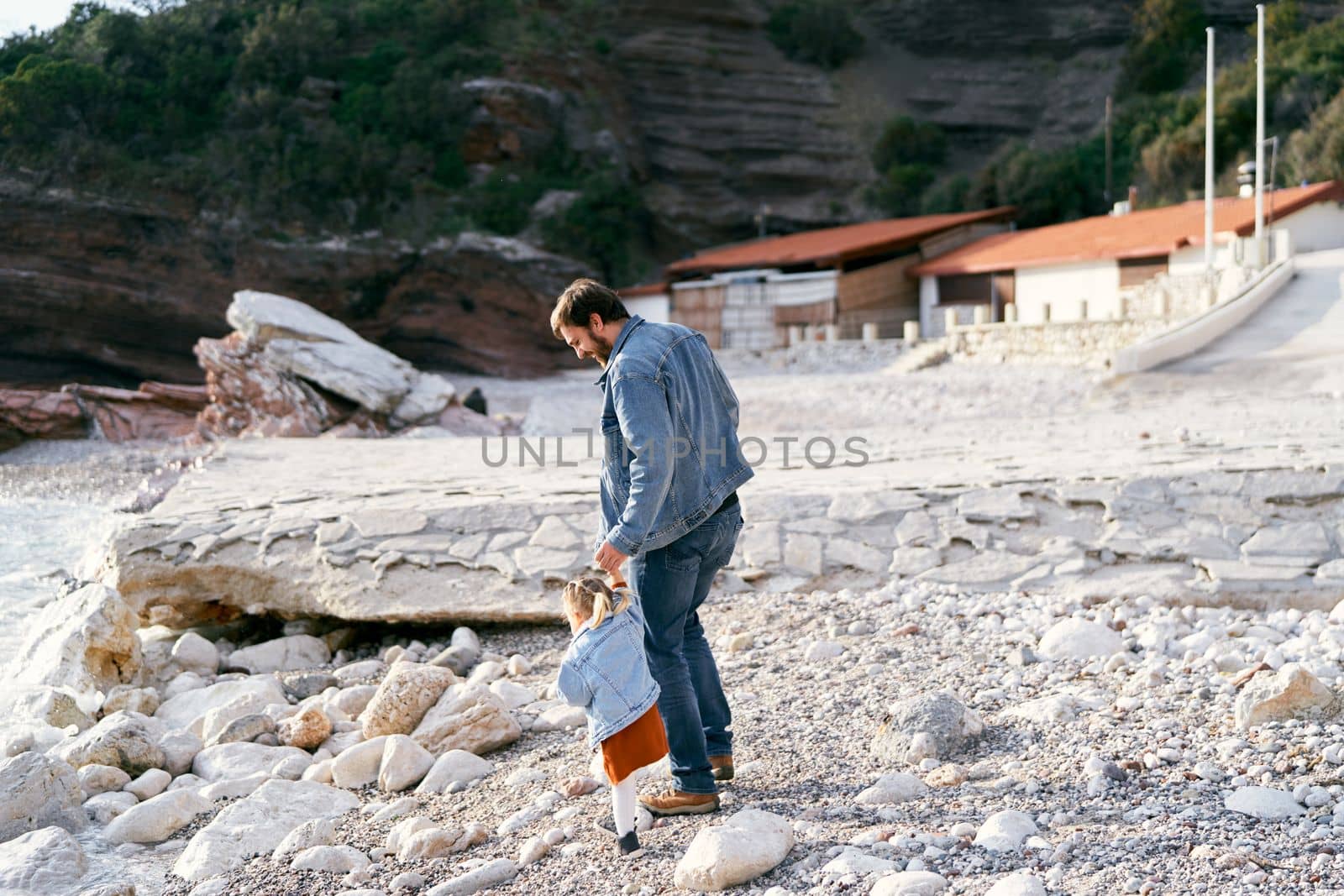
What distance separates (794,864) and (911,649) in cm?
196

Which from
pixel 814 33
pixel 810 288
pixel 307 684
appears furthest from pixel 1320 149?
pixel 307 684

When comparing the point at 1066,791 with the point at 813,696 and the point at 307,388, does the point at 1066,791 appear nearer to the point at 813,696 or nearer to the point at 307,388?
the point at 813,696

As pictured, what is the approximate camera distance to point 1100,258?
25.3 metres

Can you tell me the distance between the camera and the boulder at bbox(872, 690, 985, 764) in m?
3.83

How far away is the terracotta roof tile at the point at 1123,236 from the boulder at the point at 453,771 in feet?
74.2

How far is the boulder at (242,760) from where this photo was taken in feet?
15.7

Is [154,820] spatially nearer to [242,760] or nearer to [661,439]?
[242,760]

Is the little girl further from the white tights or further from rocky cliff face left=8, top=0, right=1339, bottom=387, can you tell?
rocky cliff face left=8, top=0, right=1339, bottom=387

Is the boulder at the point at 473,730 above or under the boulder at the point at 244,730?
above

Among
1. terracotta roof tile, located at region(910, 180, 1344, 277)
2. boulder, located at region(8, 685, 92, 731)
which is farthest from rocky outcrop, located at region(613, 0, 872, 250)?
boulder, located at region(8, 685, 92, 731)

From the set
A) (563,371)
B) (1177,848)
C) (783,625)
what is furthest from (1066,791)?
(563,371)

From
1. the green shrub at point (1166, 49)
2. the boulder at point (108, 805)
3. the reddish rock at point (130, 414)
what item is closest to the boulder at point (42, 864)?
the boulder at point (108, 805)

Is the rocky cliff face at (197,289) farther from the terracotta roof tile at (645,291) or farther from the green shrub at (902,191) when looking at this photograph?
the green shrub at (902,191)

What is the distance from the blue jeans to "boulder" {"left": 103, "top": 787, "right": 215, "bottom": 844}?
79.5 inches
